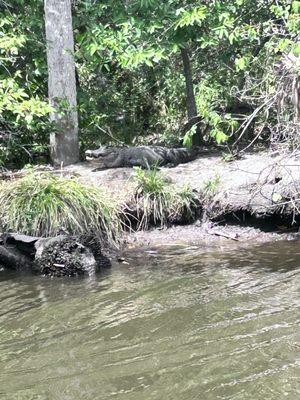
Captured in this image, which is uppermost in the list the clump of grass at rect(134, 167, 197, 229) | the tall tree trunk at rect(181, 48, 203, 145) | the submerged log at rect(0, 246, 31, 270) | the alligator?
the tall tree trunk at rect(181, 48, 203, 145)

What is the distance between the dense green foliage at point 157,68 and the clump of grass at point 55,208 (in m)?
1.03

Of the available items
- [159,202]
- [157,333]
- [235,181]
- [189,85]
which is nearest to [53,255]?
[159,202]

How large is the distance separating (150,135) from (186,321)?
32.1 ft

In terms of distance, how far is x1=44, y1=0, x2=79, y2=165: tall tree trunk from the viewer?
9.38 meters

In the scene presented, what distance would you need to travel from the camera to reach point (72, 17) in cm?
1026

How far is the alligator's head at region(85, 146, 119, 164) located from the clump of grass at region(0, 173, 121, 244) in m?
1.84

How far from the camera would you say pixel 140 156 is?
31.9 ft

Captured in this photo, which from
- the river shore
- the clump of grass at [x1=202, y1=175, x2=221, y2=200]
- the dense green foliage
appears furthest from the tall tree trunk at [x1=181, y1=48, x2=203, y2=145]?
the clump of grass at [x1=202, y1=175, x2=221, y2=200]

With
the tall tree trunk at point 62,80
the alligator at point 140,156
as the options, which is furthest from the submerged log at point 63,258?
A: the tall tree trunk at point 62,80

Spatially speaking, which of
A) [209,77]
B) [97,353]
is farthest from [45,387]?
[209,77]

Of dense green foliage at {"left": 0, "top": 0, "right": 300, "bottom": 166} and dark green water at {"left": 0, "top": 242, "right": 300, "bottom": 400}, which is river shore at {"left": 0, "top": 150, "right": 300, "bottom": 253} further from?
dark green water at {"left": 0, "top": 242, "right": 300, "bottom": 400}

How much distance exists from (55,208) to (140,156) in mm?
2772

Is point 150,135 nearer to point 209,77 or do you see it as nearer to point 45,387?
point 209,77

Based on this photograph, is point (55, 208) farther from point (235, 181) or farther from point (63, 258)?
point (235, 181)
